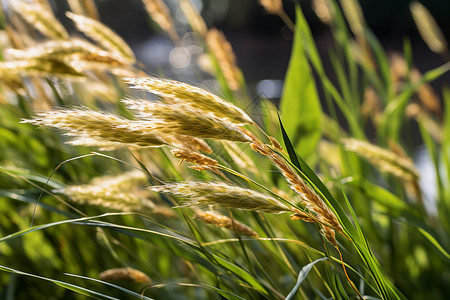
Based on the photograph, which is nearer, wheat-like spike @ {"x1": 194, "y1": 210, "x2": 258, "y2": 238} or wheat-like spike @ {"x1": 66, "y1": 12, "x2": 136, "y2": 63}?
wheat-like spike @ {"x1": 194, "y1": 210, "x2": 258, "y2": 238}

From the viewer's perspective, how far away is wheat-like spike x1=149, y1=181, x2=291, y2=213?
392 millimetres

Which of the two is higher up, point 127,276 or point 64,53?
point 64,53

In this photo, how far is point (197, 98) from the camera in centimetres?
40

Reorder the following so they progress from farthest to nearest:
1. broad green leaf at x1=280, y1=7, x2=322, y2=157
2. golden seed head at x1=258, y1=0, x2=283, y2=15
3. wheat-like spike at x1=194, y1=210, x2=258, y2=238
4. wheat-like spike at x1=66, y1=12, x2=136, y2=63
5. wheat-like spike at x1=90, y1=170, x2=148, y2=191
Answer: golden seed head at x1=258, y1=0, x2=283, y2=15 < broad green leaf at x1=280, y1=7, x2=322, y2=157 < wheat-like spike at x1=66, y1=12, x2=136, y2=63 < wheat-like spike at x1=90, y1=170, x2=148, y2=191 < wheat-like spike at x1=194, y1=210, x2=258, y2=238

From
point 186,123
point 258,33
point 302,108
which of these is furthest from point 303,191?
point 258,33

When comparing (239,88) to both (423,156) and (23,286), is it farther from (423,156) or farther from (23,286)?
(423,156)

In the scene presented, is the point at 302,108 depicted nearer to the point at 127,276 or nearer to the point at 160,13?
the point at 160,13

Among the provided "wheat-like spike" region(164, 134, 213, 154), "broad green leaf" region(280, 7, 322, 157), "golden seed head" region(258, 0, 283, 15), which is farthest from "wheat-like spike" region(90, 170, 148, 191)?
"golden seed head" region(258, 0, 283, 15)

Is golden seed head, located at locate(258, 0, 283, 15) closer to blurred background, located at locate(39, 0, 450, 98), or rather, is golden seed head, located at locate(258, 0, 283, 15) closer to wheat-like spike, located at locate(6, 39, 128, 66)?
wheat-like spike, located at locate(6, 39, 128, 66)

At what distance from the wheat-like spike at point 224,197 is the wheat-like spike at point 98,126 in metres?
0.05

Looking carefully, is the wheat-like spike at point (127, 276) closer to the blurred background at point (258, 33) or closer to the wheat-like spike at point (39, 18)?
the wheat-like spike at point (39, 18)

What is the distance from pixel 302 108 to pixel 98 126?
0.58 meters

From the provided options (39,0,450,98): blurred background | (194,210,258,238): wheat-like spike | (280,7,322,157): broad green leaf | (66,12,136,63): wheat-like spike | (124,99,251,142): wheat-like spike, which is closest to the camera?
(124,99,251,142): wheat-like spike

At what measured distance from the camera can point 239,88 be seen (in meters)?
1.00
